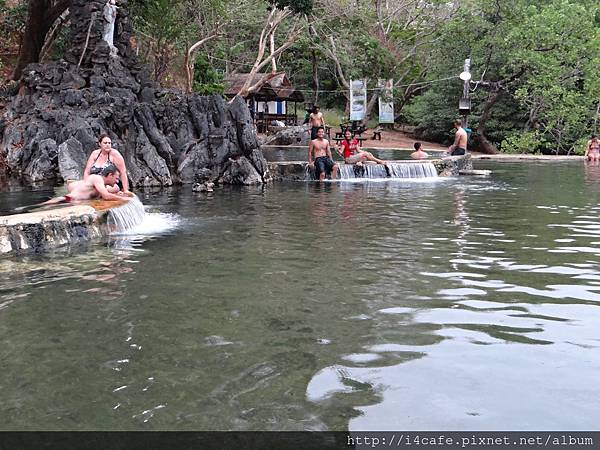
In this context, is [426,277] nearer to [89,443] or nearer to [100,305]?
[100,305]

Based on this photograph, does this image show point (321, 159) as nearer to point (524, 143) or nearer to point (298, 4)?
point (298, 4)

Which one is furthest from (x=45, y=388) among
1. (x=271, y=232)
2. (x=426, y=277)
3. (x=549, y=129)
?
(x=549, y=129)

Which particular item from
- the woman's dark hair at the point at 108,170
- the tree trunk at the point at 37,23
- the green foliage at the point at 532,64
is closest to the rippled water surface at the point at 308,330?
the woman's dark hair at the point at 108,170

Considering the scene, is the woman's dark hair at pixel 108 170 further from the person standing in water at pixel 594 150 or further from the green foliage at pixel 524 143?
the green foliage at pixel 524 143

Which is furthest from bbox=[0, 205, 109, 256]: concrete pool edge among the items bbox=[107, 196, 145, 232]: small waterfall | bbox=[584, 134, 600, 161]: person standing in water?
bbox=[584, 134, 600, 161]: person standing in water

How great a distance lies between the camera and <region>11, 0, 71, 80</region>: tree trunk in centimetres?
2084

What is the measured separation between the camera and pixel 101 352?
4.41 m

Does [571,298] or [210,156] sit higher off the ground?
[210,156]

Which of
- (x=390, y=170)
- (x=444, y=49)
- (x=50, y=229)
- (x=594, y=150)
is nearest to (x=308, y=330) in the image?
(x=50, y=229)

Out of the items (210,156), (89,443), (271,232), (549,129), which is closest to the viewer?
(89,443)

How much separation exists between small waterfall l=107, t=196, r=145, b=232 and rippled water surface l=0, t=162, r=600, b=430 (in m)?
0.34

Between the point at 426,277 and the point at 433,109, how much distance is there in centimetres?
3448

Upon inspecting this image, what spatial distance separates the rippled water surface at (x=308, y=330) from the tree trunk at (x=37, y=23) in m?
14.7

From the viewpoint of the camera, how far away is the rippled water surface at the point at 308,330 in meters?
3.55
